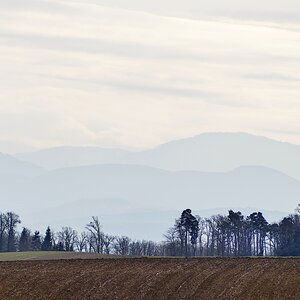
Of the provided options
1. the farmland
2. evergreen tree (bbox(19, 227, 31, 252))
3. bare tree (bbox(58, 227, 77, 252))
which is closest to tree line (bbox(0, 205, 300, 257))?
evergreen tree (bbox(19, 227, 31, 252))

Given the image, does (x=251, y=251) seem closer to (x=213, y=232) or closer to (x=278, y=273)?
(x=213, y=232)

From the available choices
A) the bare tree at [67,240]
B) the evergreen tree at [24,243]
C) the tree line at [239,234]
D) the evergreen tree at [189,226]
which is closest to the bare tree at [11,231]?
the evergreen tree at [24,243]

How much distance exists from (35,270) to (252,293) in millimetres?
19694

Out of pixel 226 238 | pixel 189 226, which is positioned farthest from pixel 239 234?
pixel 189 226

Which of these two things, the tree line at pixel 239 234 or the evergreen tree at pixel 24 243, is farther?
the evergreen tree at pixel 24 243

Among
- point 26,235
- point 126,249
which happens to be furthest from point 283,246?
point 26,235

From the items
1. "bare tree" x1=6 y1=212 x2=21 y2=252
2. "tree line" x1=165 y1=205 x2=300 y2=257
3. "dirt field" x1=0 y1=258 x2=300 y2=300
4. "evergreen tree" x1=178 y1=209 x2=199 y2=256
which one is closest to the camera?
"dirt field" x1=0 y1=258 x2=300 y2=300

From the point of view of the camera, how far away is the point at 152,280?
65.9m

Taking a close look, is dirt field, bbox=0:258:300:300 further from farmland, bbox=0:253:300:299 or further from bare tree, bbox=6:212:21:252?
bare tree, bbox=6:212:21:252

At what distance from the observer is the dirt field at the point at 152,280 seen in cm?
A: 6034

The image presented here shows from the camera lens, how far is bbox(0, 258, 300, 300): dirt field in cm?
6034

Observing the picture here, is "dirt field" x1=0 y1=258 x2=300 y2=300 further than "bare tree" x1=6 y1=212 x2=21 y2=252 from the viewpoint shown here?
No

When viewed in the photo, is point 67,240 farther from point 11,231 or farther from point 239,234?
point 239,234

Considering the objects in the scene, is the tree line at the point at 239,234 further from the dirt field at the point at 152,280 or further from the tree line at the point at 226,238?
the dirt field at the point at 152,280
